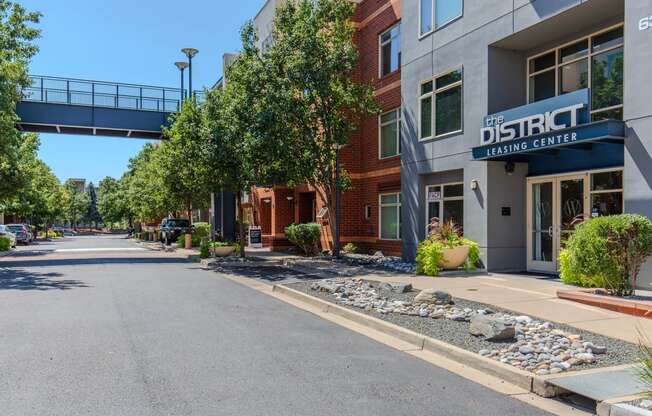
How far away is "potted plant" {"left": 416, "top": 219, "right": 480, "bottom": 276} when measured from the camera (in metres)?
15.0

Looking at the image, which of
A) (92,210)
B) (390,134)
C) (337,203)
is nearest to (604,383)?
(337,203)

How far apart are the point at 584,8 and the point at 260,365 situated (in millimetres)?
10979

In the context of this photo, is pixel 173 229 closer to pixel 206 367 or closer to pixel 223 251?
pixel 223 251

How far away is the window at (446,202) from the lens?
16.8 m

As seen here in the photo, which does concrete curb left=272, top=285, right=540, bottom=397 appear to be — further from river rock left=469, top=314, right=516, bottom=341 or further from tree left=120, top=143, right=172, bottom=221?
tree left=120, top=143, right=172, bottom=221

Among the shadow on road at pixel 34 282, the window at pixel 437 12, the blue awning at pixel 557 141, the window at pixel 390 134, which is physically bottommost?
the shadow on road at pixel 34 282

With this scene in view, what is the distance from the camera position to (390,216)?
72.8 feet

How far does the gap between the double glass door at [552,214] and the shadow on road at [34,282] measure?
1220cm

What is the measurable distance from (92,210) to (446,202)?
118 metres

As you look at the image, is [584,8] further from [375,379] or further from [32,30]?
[32,30]

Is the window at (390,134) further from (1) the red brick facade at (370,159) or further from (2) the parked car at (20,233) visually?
(2) the parked car at (20,233)

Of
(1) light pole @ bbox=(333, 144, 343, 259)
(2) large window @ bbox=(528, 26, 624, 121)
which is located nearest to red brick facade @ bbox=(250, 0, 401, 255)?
(1) light pole @ bbox=(333, 144, 343, 259)

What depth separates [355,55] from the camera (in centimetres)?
1895

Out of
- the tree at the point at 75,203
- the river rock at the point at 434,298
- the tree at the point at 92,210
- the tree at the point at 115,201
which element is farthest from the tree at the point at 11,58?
the tree at the point at 92,210
